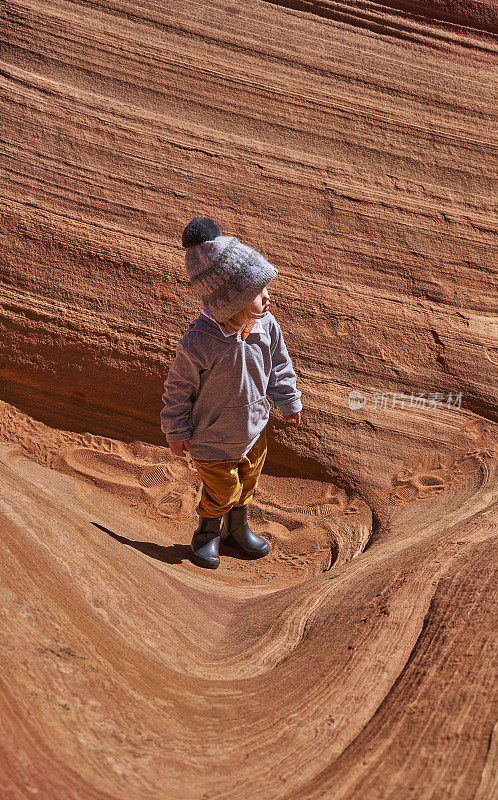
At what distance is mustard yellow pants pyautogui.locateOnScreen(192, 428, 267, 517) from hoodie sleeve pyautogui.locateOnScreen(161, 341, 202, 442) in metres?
0.18

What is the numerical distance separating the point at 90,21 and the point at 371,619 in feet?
12.4

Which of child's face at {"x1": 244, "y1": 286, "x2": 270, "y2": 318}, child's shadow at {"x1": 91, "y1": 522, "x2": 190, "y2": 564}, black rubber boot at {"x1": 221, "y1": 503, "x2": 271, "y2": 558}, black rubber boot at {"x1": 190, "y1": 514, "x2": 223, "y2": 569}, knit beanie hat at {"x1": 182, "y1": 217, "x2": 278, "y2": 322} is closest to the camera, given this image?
knit beanie hat at {"x1": 182, "y1": 217, "x2": 278, "y2": 322}

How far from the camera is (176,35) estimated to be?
3.88 metres

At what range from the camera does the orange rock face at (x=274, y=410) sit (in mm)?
1216

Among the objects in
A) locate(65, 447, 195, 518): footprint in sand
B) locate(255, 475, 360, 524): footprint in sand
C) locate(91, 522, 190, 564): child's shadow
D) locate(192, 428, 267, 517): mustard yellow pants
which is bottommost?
locate(91, 522, 190, 564): child's shadow

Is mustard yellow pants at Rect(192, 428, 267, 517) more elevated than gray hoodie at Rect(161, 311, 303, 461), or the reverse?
gray hoodie at Rect(161, 311, 303, 461)

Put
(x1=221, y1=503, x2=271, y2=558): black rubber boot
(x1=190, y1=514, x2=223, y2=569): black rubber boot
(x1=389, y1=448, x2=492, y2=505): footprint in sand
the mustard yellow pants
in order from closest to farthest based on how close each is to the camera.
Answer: the mustard yellow pants → (x1=190, y1=514, x2=223, y2=569): black rubber boot → (x1=221, y1=503, x2=271, y2=558): black rubber boot → (x1=389, y1=448, x2=492, y2=505): footprint in sand

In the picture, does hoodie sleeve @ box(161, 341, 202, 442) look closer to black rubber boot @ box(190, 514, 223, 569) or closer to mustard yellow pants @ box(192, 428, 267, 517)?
mustard yellow pants @ box(192, 428, 267, 517)

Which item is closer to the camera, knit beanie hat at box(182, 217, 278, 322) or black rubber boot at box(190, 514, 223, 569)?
knit beanie hat at box(182, 217, 278, 322)

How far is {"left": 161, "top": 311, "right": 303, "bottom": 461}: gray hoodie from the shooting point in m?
2.00

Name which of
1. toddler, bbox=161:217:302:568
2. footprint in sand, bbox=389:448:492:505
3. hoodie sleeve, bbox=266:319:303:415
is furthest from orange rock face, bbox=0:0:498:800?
hoodie sleeve, bbox=266:319:303:415

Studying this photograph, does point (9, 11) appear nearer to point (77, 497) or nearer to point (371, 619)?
point (77, 497)

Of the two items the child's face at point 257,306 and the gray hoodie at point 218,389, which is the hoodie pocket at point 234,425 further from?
the child's face at point 257,306

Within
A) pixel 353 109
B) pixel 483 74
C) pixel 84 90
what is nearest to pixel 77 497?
pixel 84 90
